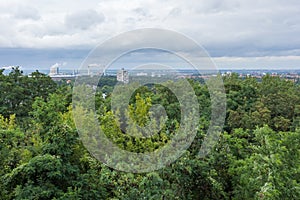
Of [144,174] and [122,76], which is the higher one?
[122,76]

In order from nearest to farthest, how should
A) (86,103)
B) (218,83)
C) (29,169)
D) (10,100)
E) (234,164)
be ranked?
1. (29,169)
2. (234,164)
3. (86,103)
4. (218,83)
5. (10,100)

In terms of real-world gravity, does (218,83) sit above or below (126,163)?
above

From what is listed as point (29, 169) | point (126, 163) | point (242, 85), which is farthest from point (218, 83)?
point (29, 169)

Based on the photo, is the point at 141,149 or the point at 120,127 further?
the point at 120,127

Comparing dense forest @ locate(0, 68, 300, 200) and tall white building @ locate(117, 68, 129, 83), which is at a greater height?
tall white building @ locate(117, 68, 129, 83)

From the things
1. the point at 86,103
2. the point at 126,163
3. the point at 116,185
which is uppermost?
the point at 86,103

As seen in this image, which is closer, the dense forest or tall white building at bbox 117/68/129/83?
the dense forest

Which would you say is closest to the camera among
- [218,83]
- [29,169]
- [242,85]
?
[29,169]

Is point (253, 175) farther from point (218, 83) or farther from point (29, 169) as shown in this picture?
point (218, 83)

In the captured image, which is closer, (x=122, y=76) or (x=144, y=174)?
(x=144, y=174)

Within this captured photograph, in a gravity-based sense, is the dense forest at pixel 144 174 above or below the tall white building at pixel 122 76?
below

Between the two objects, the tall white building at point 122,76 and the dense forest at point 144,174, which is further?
the tall white building at point 122,76
